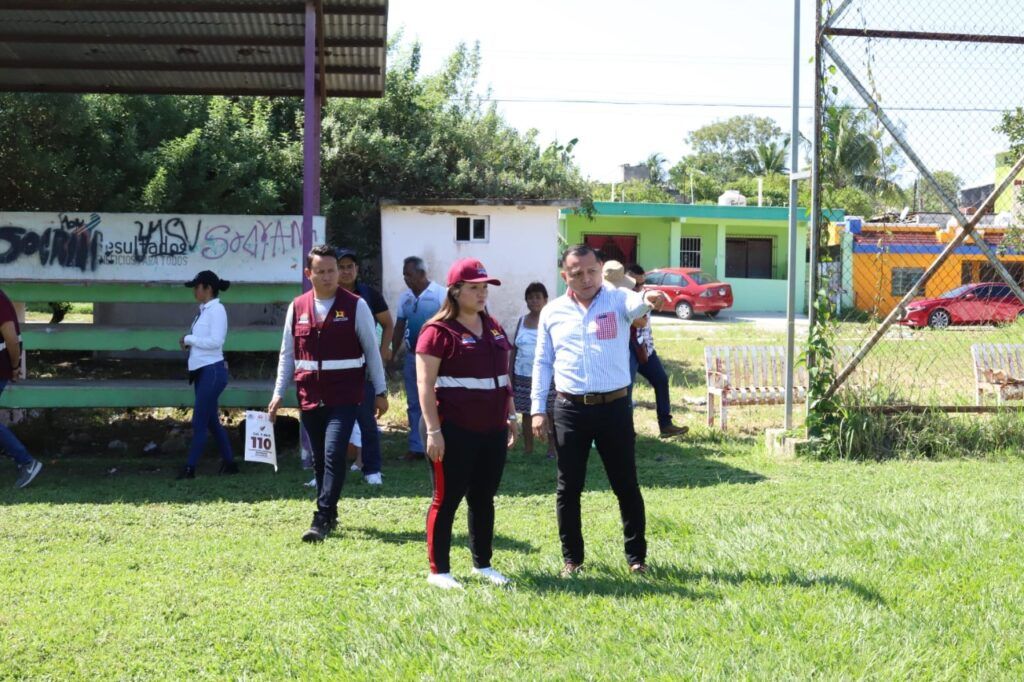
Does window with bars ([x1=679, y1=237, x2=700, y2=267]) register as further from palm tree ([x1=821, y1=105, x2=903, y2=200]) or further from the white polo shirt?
the white polo shirt

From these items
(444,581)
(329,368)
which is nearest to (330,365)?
(329,368)

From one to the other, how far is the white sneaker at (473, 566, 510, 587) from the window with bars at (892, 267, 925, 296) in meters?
5.66

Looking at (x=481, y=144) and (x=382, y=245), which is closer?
(x=382, y=245)

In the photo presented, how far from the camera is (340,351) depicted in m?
6.56

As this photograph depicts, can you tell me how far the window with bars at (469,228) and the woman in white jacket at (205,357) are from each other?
34.5 ft

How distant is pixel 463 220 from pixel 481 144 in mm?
3715

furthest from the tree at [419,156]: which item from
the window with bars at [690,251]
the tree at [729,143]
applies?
the tree at [729,143]

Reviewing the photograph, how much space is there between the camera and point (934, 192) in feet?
29.7

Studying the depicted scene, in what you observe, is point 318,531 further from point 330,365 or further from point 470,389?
point 470,389

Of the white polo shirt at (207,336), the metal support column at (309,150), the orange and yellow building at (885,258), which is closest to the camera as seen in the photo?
the white polo shirt at (207,336)

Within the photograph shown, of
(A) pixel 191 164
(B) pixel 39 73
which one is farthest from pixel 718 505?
(A) pixel 191 164

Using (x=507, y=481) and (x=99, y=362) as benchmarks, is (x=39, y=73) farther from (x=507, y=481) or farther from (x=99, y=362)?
(x=507, y=481)

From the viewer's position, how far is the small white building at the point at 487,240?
18750 millimetres

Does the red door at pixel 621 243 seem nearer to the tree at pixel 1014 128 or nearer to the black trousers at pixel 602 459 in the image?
the tree at pixel 1014 128
